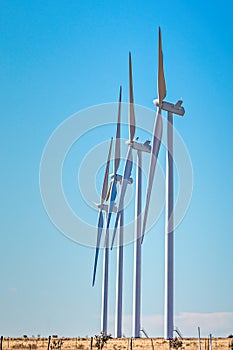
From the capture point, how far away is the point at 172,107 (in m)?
83.1

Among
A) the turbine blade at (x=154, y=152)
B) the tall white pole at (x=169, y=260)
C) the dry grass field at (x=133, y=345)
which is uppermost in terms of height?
the turbine blade at (x=154, y=152)

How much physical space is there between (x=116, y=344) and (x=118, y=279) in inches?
800

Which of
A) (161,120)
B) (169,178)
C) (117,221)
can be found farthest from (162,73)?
(117,221)

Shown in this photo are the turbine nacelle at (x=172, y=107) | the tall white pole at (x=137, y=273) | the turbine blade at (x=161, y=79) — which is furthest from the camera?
the tall white pole at (x=137, y=273)

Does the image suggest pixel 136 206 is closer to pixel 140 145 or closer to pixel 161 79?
pixel 140 145

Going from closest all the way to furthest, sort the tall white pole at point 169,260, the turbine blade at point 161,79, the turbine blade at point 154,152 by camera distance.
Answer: the turbine blade at point 154,152
the tall white pole at point 169,260
the turbine blade at point 161,79

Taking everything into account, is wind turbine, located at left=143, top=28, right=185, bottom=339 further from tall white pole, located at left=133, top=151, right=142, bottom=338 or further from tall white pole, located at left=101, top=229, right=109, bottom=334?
tall white pole, located at left=101, top=229, right=109, bottom=334

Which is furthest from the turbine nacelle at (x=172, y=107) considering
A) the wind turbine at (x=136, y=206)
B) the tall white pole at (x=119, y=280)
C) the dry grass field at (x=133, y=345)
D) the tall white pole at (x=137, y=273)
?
the dry grass field at (x=133, y=345)

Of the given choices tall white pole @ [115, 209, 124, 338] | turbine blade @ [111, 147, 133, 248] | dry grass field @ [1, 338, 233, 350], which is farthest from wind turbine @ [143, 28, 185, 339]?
tall white pole @ [115, 209, 124, 338]

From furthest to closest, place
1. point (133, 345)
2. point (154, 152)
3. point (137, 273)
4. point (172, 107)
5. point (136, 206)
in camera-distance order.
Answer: point (136, 206) → point (137, 273) → point (172, 107) → point (154, 152) → point (133, 345)

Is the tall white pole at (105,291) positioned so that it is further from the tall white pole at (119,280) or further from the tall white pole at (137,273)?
the tall white pole at (137,273)

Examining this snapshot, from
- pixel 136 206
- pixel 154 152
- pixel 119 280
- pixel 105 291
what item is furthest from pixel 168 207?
→ pixel 105 291

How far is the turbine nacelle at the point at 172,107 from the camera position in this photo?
269 feet

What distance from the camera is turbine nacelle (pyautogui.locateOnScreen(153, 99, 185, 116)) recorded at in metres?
81.9
